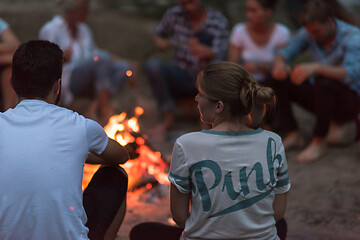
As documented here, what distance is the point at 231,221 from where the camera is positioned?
209cm

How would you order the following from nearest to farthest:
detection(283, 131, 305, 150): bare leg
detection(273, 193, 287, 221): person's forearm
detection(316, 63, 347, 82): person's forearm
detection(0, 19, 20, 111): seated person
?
detection(273, 193, 287, 221): person's forearm < detection(316, 63, 347, 82): person's forearm < detection(0, 19, 20, 111): seated person < detection(283, 131, 305, 150): bare leg

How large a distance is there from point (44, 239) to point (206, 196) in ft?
2.36

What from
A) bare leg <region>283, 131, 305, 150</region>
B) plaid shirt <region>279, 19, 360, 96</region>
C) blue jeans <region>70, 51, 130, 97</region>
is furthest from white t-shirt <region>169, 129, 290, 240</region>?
blue jeans <region>70, 51, 130, 97</region>

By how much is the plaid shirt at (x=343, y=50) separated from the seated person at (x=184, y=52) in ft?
3.24

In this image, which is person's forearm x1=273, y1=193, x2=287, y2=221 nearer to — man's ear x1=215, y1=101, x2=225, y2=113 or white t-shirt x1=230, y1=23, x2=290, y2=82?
man's ear x1=215, y1=101, x2=225, y2=113

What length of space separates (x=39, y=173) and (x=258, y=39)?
4014 millimetres

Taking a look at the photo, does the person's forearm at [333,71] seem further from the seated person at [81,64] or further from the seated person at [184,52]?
the seated person at [81,64]

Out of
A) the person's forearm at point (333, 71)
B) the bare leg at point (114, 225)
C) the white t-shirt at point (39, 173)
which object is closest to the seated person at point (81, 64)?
the person's forearm at point (333, 71)

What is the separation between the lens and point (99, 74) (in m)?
5.57

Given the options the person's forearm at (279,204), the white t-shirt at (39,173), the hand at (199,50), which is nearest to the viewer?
the white t-shirt at (39,173)

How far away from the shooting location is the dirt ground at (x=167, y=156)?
3391 millimetres

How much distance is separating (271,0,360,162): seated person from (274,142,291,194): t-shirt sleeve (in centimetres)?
243

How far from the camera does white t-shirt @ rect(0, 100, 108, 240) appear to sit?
78.4 inches

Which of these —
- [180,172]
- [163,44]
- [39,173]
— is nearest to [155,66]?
[163,44]
